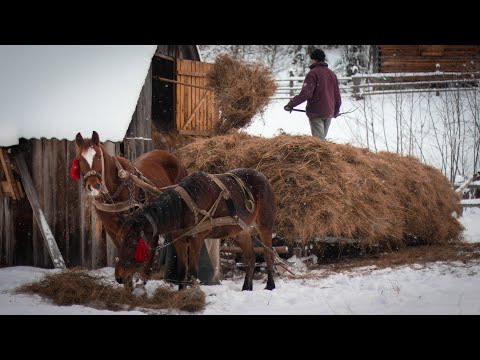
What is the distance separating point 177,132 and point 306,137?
402cm

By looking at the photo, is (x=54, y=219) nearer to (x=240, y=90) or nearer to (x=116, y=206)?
(x=116, y=206)

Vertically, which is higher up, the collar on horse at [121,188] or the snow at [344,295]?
the collar on horse at [121,188]

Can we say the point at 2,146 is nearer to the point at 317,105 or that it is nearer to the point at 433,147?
the point at 317,105

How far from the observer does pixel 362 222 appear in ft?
19.2

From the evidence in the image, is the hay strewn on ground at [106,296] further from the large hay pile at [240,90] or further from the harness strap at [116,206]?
the large hay pile at [240,90]

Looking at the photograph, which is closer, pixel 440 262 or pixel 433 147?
pixel 440 262

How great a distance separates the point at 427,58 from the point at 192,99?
4.36m

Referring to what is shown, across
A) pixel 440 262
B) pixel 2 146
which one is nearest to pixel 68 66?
pixel 2 146

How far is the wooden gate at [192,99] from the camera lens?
9578 mm

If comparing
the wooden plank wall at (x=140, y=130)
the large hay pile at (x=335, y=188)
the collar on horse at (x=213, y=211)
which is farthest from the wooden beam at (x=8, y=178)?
the collar on horse at (x=213, y=211)

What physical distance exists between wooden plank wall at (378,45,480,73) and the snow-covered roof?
194 inches

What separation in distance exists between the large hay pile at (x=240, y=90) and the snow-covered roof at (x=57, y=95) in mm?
2250

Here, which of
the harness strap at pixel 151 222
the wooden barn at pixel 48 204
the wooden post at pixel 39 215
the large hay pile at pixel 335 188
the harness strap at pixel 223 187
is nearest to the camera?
the harness strap at pixel 151 222

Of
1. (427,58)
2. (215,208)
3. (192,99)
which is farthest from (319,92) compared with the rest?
(192,99)
